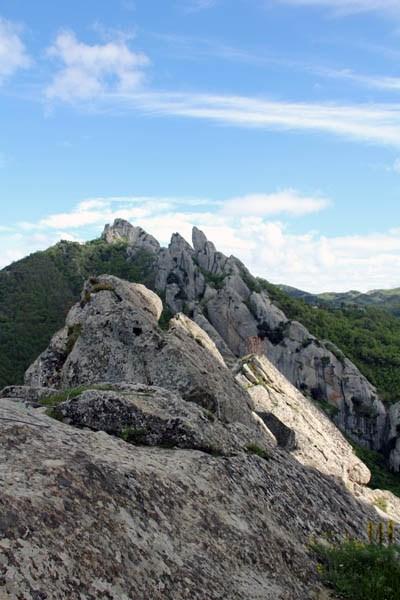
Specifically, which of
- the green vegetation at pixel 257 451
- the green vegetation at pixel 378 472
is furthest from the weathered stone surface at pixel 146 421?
the green vegetation at pixel 378 472

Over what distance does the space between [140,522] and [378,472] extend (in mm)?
63947

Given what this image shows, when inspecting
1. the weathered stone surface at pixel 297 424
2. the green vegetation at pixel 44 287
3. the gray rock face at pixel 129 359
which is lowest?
the weathered stone surface at pixel 297 424

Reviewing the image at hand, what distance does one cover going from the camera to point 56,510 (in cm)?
852

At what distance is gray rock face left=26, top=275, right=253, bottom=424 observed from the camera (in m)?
22.0

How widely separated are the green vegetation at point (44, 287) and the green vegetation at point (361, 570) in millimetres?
90152

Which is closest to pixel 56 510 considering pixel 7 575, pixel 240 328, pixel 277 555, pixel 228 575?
pixel 7 575

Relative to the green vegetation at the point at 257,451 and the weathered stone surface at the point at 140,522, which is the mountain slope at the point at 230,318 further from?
the weathered stone surface at the point at 140,522

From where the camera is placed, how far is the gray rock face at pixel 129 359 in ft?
72.1

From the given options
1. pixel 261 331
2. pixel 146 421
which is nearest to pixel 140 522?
pixel 146 421

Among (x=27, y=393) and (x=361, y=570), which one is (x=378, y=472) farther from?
(x=361, y=570)

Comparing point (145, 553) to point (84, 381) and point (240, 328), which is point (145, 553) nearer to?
point (84, 381)

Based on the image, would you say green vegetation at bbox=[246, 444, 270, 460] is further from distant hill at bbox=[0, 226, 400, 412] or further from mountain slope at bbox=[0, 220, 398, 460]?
distant hill at bbox=[0, 226, 400, 412]

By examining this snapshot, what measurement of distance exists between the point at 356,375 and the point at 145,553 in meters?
79.2

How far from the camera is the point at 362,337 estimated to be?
109 meters
